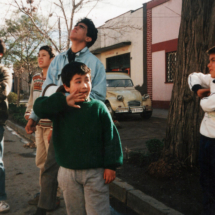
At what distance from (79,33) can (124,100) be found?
28.0 feet

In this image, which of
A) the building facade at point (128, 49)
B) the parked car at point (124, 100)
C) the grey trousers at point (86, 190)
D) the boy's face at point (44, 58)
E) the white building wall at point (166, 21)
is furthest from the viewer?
the building facade at point (128, 49)

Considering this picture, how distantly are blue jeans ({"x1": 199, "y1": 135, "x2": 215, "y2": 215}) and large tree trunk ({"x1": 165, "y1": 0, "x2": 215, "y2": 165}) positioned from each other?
139cm

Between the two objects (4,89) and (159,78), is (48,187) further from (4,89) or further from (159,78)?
(159,78)

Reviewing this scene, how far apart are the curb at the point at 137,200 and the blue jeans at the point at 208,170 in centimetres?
45

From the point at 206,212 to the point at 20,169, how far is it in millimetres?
3733

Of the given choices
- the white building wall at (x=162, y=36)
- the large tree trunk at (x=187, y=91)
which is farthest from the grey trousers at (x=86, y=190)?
the white building wall at (x=162, y=36)

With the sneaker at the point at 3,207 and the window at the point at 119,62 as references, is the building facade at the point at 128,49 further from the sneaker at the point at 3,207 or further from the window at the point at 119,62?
the sneaker at the point at 3,207

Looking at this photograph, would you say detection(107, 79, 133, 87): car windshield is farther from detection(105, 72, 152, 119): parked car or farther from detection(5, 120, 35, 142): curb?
detection(5, 120, 35, 142): curb

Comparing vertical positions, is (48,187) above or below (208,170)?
below

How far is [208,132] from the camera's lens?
2.52 meters

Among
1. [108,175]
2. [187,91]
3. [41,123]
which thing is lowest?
[108,175]

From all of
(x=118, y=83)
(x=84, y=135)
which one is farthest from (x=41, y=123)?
(x=118, y=83)

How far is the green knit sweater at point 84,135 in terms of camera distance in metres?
2.04

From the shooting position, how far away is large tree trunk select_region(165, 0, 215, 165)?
12.6 ft
